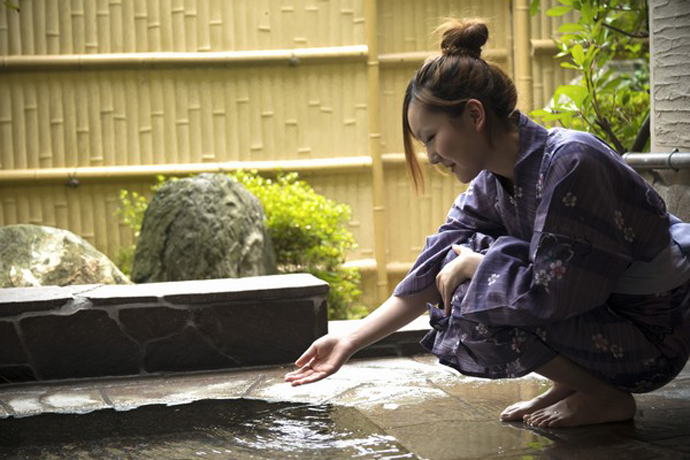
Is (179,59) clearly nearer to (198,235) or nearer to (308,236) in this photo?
(308,236)

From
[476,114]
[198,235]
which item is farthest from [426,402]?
[198,235]

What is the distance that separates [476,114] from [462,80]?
0.33ft

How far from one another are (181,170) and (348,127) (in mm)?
1397

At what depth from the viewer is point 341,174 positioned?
7.70m

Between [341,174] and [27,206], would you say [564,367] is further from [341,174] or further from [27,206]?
[27,206]

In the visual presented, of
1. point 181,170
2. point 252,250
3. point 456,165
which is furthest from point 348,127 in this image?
point 456,165

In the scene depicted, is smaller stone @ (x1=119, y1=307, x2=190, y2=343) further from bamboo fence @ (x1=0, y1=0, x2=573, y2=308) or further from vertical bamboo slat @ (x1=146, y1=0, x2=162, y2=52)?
vertical bamboo slat @ (x1=146, y1=0, x2=162, y2=52)

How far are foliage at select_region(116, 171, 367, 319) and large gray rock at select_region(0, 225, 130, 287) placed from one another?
54.2 inches

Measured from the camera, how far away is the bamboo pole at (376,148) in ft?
24.9

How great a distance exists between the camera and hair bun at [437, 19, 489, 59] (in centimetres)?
262

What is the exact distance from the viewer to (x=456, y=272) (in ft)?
8.53

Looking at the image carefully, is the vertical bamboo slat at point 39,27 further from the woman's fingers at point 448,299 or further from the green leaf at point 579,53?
the woman's fingers at point 448,299

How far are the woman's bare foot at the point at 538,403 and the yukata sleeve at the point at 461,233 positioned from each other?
459 millimetres

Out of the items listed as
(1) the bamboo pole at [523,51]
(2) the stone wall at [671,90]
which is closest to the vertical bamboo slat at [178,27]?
(1) the bamboo pole at [523,51]
